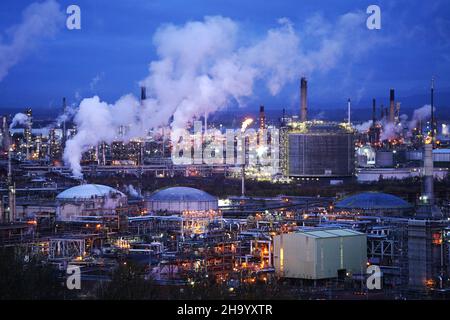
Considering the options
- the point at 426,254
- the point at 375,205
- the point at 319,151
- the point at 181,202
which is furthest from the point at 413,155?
the point at 426,254

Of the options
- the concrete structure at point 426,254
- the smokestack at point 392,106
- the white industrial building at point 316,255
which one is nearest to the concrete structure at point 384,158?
the smokestack at point 392,106

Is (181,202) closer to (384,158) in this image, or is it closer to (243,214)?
(243,214)

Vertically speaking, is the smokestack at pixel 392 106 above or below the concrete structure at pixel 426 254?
above

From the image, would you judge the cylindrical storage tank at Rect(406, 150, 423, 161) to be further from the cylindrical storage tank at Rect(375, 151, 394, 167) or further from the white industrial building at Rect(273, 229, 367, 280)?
the white industrial building at Rect(273, 229, 367, 280)

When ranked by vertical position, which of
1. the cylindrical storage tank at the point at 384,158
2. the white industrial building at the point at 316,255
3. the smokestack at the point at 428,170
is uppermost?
the cylindrical storage tank at the point at 384,158

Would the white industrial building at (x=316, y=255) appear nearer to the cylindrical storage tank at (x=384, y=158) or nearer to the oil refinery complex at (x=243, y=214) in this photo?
the oil refinery complex at (x=243, y=214)

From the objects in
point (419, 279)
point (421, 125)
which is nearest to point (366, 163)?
point (421, 125)

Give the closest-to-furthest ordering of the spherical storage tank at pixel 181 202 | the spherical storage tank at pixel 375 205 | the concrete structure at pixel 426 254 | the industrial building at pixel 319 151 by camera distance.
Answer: the concrete structure at pixel 426 254, the spherical storage tank at pixel 375 205, the spherical storage tank at pixel 181 202, the industrial building at pixel 319 151

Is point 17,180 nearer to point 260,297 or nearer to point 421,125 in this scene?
point 260,297
